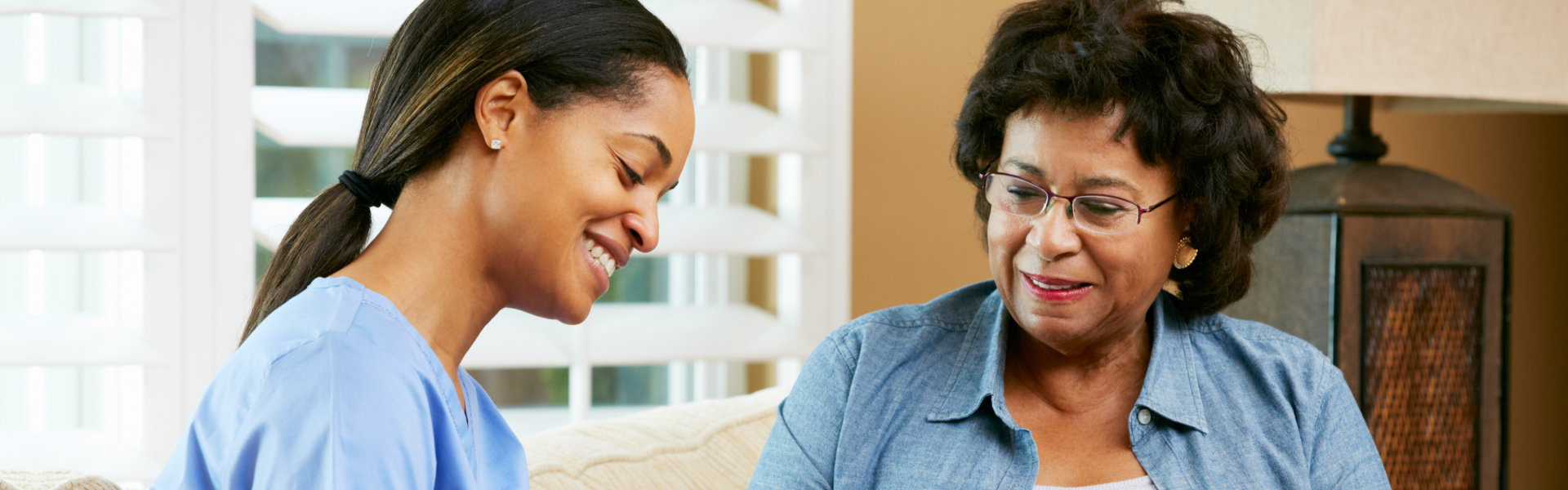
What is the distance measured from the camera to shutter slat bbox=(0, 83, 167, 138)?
1562 millimetres

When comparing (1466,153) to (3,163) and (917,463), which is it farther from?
(3,163)

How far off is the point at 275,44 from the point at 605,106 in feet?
3.84

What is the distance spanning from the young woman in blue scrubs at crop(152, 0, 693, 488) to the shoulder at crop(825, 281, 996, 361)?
505 mm

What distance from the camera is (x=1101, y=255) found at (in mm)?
1274

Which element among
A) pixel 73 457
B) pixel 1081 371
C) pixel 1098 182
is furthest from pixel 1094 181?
pixel 73 457

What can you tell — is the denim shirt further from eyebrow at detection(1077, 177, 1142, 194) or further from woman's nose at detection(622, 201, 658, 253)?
woman's nose at detection(622, 201, 658, 253)

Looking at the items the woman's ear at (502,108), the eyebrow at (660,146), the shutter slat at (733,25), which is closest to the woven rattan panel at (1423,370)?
the shutter slat at (733,25)

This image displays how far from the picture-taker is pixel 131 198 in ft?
5.82

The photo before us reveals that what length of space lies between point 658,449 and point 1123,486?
1.70 ft

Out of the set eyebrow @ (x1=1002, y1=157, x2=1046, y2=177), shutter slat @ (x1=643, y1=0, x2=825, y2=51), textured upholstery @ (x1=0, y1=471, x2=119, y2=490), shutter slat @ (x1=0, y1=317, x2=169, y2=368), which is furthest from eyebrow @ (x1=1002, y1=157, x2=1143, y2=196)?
shutter slat @ (x1=0, y1=317, x2=169, y2=368)

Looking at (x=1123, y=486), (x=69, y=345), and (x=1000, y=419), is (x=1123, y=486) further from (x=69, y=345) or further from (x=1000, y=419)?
(x=69, y=345)

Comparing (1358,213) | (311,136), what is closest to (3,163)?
(311,136)

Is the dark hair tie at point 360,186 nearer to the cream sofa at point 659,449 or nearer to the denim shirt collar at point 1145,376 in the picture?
the cream sofa at point 659,449

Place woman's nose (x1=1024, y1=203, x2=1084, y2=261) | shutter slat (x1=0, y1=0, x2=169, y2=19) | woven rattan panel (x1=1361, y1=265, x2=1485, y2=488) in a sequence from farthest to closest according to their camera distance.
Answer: woven rattan panel (x1=1361, y1=265, x2=1485, y2=488), shutter slat (x1=0, y1=0, x2=169, y2=19), woman's nose (x1=1024, y1=203, x2=1084, y2=261)
